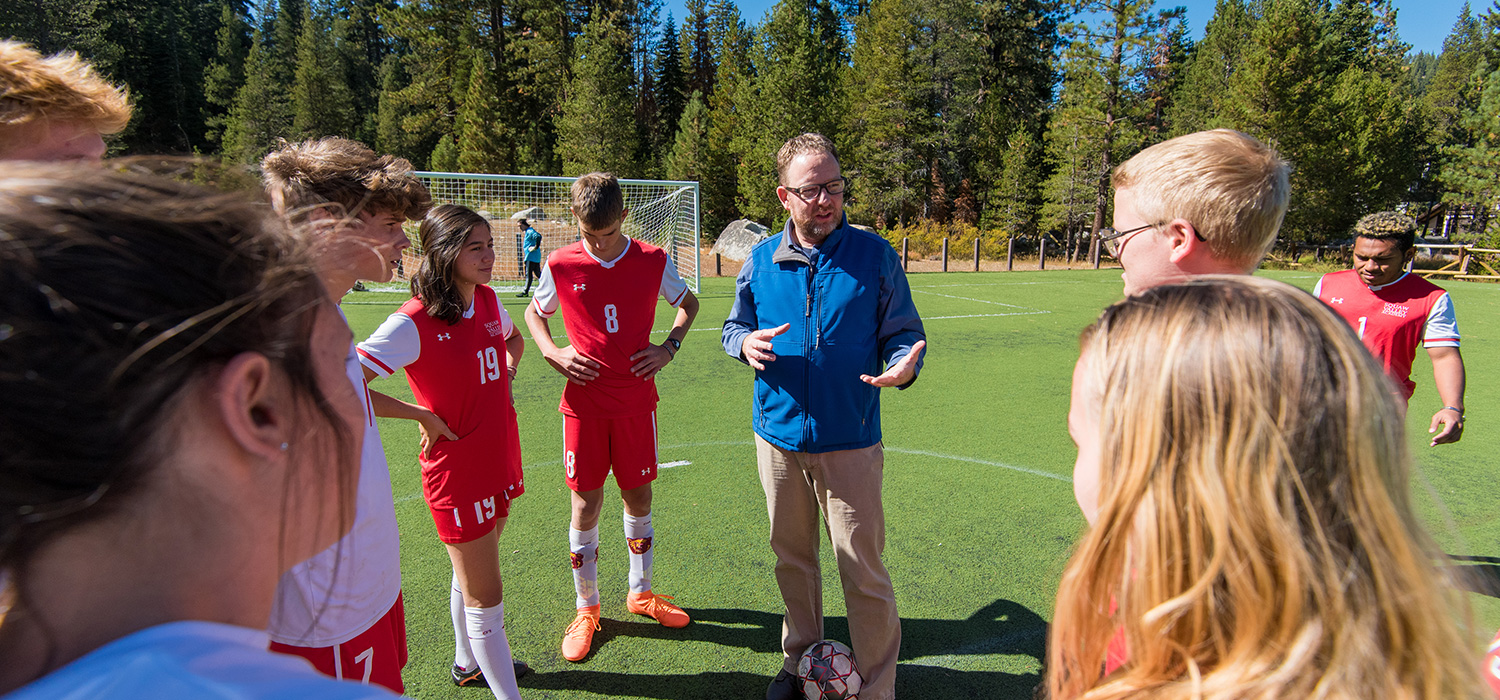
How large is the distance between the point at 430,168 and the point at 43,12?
72.3 ft

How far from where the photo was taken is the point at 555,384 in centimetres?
834

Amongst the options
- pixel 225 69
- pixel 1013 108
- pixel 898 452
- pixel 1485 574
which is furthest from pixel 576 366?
pixel 225 69

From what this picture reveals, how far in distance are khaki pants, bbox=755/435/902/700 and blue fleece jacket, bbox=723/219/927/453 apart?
112 millimetres

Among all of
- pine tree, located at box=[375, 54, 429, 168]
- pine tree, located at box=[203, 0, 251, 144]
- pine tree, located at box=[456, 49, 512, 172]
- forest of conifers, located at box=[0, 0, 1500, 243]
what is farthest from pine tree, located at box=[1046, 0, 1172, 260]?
pine tree, located at box=[203, 0, 251, 144]

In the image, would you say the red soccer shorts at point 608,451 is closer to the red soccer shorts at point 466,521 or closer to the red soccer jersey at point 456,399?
the red soccer jersey at point 456,399

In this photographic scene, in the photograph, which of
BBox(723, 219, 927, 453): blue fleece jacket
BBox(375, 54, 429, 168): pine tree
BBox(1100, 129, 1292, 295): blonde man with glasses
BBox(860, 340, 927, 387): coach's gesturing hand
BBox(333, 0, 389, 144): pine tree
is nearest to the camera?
BBox(1100, 129, 1292, 295): blonde man with glasses

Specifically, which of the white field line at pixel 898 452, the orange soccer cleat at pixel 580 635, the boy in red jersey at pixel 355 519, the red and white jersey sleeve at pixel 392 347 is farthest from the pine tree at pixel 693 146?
the boy in red jersey at pixel 355 519

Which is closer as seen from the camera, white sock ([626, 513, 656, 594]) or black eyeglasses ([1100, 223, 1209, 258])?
black eyeglasses ([1100, 223, 1209, 258])

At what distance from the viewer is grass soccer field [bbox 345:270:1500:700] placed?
127 inches

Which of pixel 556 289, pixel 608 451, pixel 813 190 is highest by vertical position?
pixel 813 190

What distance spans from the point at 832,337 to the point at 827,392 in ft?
0.77

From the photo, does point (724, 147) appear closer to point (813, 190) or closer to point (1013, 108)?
point (1013, 108)

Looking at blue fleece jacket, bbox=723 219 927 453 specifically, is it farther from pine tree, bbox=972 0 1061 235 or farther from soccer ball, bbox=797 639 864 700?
pine tree, bbox=972 0 1061 235

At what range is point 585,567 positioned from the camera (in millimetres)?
3488
